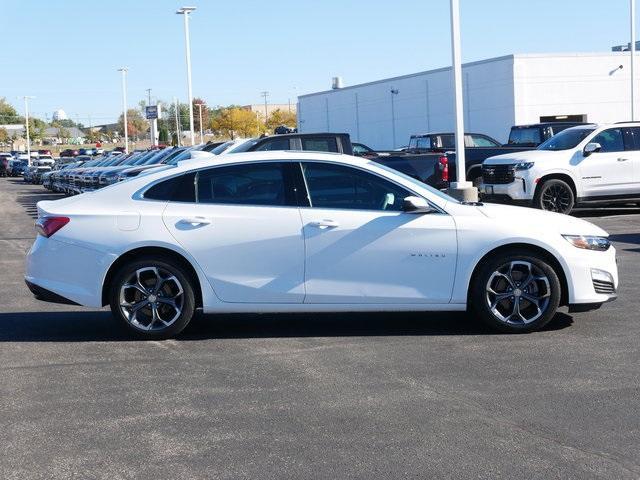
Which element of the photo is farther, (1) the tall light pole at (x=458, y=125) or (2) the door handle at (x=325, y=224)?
(1) the tall light pole at (x=458, y=125)

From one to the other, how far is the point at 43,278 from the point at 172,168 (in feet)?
4.78

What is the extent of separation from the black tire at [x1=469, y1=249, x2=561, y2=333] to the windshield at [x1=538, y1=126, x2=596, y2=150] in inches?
468

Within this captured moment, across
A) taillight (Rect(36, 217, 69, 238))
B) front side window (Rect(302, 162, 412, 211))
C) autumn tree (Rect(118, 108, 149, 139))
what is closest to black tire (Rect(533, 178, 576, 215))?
front side window (Rect(302, 162, 412, 211))

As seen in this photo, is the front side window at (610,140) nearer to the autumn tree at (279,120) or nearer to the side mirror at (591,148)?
the side mirror at (591,148)

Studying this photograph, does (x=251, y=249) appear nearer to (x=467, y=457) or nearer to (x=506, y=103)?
(x=467, y=457)

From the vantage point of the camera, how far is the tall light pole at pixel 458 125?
19125 millimetres

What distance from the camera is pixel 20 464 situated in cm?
507

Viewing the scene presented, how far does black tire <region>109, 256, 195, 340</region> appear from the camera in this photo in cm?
805

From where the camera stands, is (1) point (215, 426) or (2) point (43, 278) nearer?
(1) point (215, 426)

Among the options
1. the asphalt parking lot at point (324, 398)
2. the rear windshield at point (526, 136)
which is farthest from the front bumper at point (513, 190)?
the asphalt parking lot at point (324, 398)

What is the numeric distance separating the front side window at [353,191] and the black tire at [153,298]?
1.31 m

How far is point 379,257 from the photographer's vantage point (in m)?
8.01

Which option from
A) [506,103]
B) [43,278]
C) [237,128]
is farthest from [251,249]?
[237,128]

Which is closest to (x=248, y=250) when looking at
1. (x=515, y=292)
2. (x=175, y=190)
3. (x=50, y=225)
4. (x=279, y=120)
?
(x=175, y=190)
